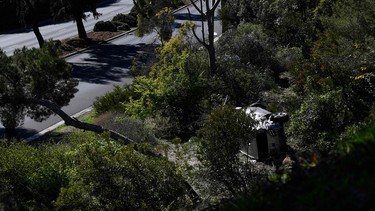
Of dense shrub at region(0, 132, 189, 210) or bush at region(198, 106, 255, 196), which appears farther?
bush at region(198, 106, 255, 196)

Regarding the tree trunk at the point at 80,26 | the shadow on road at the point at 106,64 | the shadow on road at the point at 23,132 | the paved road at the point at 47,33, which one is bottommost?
the shadow on road at the point at 106,64

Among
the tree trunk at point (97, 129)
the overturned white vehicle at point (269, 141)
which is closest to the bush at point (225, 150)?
the tree trunk at point (97, 129)

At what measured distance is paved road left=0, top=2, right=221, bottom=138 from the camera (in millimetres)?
24406

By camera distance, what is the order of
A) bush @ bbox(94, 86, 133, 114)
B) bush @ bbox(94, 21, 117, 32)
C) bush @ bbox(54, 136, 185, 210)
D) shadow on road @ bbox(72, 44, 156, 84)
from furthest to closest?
bush @ bbox(94, 21, 117, 32)
shadow on road @ bbox(72, 44, 156, 84)
bush @ bbox(94, 86, 133, 114)
bush @ bbox(54, 136, 185, 210)

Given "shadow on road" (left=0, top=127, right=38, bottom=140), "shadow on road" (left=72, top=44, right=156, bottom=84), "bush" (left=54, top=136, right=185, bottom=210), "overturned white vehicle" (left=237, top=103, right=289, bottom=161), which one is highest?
"bush" (left=54, top=136, right=185, bottom=210)

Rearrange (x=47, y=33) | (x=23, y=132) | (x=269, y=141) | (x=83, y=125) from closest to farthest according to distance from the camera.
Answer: (x=269, y=141) → (x=83, y=125) → (x=23, y=132) → (x=47, y=33)

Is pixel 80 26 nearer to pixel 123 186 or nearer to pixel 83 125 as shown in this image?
pixel 83 125

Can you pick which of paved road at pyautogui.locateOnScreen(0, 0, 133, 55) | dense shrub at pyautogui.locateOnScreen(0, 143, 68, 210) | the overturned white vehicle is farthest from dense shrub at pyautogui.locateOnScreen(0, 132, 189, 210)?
paved road at pyautogui.locateOnScreen(0, 0, 133, 55)

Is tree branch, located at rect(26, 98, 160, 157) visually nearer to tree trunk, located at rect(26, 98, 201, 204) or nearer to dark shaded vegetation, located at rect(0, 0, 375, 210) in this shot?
tree trunk, located at rect(26, 98, 201, 204)

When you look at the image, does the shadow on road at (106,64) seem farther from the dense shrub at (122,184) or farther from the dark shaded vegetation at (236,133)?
the dense shrub at (122,184)

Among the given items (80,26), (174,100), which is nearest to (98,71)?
(80,26)

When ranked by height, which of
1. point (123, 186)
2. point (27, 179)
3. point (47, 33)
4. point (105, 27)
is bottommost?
point (47, 33)

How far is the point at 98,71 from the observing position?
32562mm

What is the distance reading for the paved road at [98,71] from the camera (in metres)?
24.4
